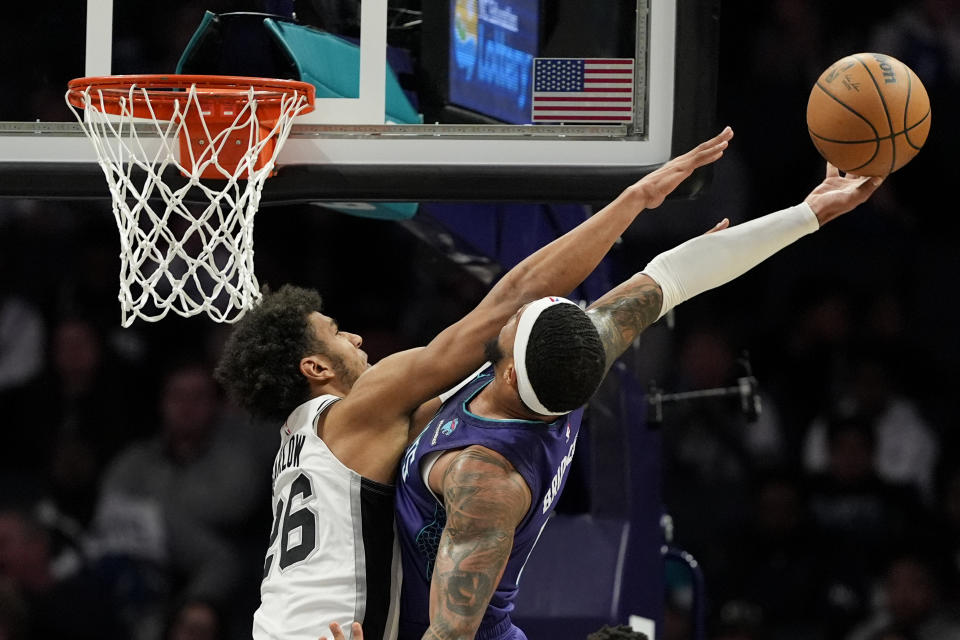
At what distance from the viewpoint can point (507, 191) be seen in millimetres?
3756

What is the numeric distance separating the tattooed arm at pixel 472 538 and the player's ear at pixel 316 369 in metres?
0.70

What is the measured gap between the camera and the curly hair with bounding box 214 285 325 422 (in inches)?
127

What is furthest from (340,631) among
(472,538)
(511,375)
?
(511,375)

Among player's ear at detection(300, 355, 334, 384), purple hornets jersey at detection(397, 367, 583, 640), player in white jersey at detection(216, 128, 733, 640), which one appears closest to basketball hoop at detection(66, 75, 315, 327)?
player's ear at detection(300, 355, 334, 384)

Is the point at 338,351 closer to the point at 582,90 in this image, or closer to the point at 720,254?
the point at 720,254

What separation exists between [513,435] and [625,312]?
0.45m

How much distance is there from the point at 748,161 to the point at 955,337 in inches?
56.3

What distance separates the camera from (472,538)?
8.36 ft

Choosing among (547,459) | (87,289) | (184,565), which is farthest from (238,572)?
(547,459)

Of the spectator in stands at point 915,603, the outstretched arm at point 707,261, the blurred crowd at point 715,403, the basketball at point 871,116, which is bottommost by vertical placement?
the spectator in stands at point 915,603

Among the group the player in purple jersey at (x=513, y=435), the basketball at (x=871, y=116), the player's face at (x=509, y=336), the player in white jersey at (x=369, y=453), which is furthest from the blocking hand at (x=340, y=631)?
the basketball at (x=871, y=116)

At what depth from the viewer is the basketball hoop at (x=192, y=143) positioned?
3.63 m

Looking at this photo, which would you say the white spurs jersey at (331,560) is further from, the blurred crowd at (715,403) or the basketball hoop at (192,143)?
the blurred crowd at (715,403)

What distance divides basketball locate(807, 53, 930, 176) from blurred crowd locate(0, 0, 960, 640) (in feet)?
9.50
